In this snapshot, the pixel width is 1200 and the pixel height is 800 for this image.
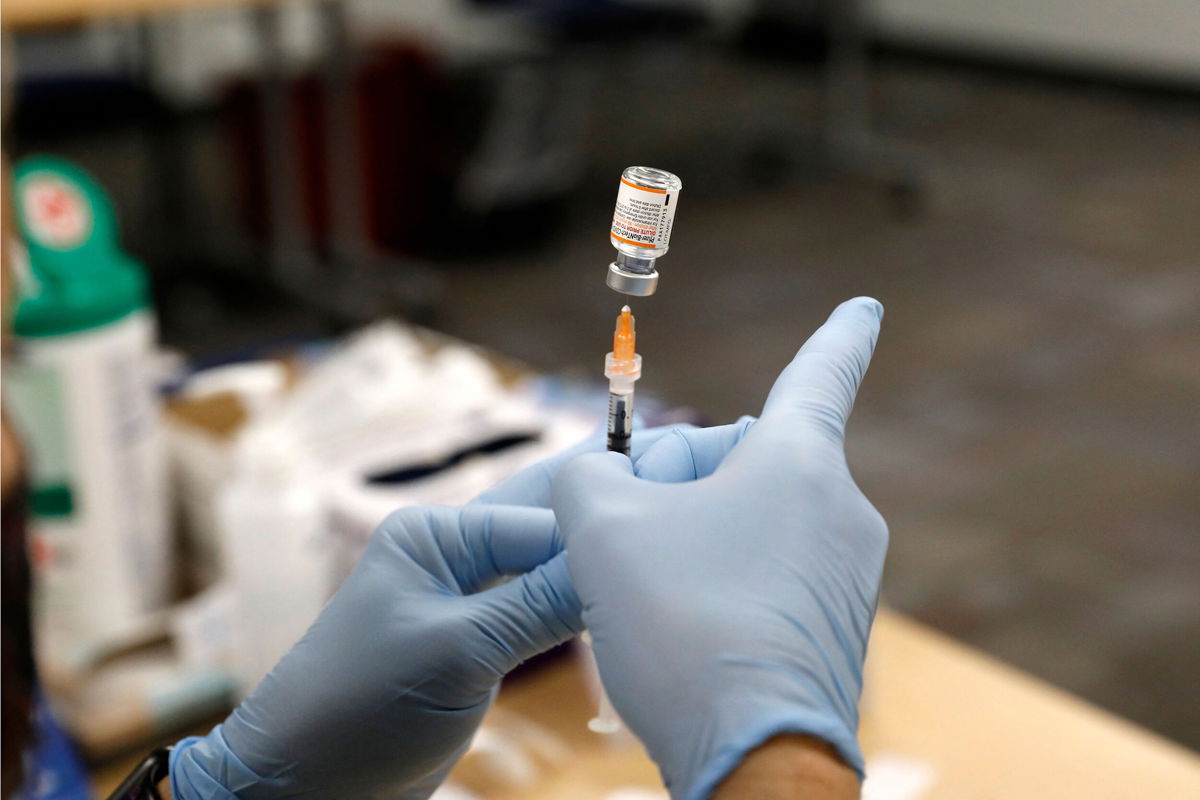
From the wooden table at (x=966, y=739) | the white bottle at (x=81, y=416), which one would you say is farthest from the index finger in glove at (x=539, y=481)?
the white bottle at (x=81, y=416)

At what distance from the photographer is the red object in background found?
3395 mm

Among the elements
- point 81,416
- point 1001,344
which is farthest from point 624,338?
point 1001,344

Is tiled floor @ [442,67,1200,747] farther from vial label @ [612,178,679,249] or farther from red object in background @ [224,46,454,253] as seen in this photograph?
vial label @ [612,178,679,249]

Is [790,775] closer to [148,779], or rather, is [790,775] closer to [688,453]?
[688,453]

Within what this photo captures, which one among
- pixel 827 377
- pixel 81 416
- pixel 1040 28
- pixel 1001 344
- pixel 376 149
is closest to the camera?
pixel 827 377

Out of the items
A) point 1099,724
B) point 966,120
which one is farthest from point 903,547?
point 966,120

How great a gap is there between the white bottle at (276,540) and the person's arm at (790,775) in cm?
57

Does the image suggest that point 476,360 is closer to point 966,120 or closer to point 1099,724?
point 1099,724

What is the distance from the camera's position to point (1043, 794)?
2.80 feet

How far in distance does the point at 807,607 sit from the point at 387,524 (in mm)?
223

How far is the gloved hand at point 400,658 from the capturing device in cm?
57

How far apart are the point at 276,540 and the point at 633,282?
0.51 m

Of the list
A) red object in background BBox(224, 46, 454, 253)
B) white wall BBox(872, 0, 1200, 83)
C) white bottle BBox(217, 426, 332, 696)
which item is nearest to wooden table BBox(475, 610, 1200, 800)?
white bottle BBox(217, 426, 332, 696)

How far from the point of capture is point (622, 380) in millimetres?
587
